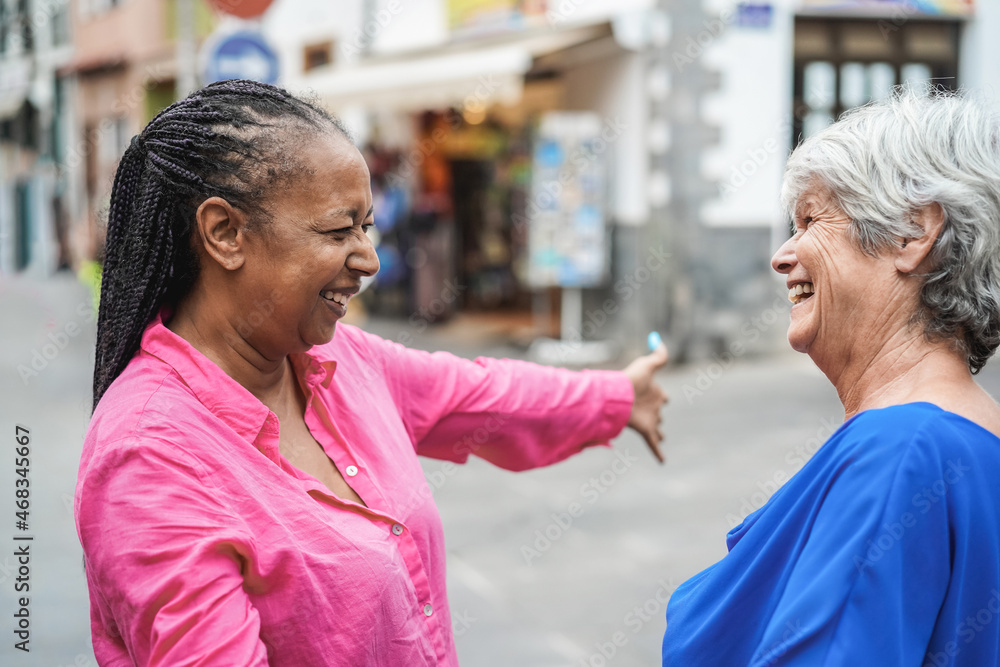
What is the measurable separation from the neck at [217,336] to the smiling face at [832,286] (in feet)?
3.14

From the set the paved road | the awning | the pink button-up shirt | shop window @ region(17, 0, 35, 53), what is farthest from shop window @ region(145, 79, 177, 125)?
the pink button-up shirt

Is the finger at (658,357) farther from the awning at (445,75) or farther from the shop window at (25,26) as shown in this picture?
the shop window at (25,26)

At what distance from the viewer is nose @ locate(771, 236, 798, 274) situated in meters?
1.76

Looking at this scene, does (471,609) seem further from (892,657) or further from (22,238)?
(22,238)

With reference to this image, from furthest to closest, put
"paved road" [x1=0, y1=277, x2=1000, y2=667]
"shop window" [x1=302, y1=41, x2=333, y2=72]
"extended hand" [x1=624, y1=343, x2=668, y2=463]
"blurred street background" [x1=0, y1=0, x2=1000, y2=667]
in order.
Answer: "shop window" [x1=302, y1=41, x2=333, y2=72] → "blurred street background" [x1=0, y1=0, x2=1000, y2=667] → "paved road" [x1=0, y1=277, x2=1000, y2=667] → "extended hand" [x1=624, y1=343, x2=668, y2=463]

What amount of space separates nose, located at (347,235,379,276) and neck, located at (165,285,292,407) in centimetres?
23

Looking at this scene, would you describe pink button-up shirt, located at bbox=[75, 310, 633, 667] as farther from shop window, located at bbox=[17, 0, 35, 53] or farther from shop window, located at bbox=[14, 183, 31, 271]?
shop window, located at bbox=[14, 183, 31, 271]

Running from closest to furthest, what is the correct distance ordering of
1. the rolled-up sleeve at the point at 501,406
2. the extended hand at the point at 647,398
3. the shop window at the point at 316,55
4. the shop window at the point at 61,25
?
the rolled-up sleeve at the point at 501,406 → the extended hand at the point at 647,398 → the shop window at the point at 316,55 → the shop window at the point at 61,25

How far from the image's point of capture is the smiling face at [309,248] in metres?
1.62

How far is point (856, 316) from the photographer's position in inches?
64.4

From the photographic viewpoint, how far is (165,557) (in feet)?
4.47

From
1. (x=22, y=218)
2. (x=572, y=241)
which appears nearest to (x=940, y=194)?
(x=572, y=241)

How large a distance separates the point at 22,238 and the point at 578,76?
16700mm

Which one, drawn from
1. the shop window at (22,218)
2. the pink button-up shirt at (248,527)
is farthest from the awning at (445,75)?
the shop window at (22,218)
